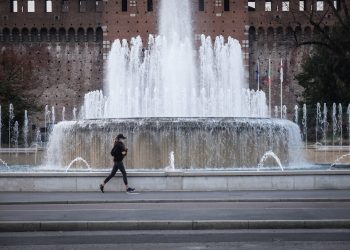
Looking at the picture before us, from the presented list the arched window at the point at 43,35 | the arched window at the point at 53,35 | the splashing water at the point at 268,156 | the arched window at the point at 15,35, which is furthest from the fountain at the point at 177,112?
the arched window at the point at 15,35

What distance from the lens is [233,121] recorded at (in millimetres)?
18266

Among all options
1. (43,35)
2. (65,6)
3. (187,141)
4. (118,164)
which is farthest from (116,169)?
(65,6)

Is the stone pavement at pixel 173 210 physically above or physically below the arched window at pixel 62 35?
below

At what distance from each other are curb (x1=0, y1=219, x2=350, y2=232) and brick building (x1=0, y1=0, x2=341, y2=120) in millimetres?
40557

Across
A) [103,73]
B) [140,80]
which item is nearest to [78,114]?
[103,73]

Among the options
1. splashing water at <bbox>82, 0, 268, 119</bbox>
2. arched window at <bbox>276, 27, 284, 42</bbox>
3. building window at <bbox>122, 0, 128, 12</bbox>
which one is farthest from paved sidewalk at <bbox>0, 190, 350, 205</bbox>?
arched window at <bbox>276, 27, 284, 42</bbox>

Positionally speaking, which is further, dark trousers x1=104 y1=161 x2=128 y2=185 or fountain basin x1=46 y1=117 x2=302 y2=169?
fountain basin x1=46 y1=117 x2=302 y2=169

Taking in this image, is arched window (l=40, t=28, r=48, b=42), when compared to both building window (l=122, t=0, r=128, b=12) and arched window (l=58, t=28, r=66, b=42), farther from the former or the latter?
building window (l=122, t=0, r=128, b=12)

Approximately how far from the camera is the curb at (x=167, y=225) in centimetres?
988

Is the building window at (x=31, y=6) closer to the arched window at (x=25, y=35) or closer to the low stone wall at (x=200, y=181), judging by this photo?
the arched window at (x=25, y=35)

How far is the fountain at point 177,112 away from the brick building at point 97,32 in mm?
1194

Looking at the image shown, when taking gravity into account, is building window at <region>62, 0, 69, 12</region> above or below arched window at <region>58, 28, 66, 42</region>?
above

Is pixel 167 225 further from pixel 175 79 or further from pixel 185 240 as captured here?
pixel 175 79

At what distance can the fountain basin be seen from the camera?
59.4 feet
